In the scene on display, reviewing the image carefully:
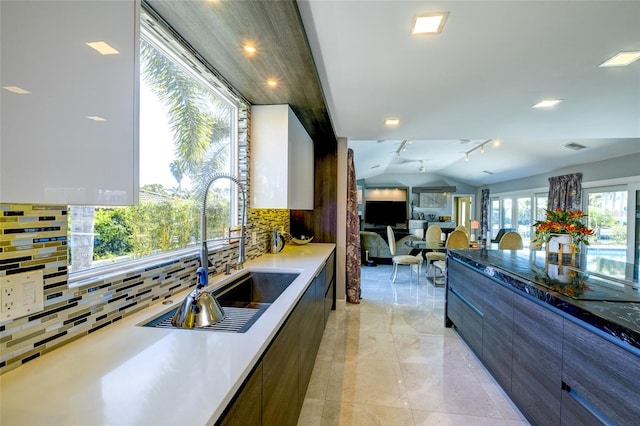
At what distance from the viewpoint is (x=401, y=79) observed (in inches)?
90.3

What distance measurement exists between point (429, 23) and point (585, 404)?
2.02 m

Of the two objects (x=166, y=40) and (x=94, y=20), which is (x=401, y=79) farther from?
(x=94, y=20)

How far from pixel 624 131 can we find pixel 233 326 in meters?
5.09

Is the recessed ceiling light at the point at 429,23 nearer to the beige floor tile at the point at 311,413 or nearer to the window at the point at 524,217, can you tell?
the beige floor tile at the point at 311,413

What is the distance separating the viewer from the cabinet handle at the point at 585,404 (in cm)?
121

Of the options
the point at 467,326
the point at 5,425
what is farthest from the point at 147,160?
the point at 467,326

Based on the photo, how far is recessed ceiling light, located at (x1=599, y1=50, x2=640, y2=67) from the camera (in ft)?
6.26

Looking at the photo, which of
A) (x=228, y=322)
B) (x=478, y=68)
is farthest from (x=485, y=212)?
(x=228, y=322)

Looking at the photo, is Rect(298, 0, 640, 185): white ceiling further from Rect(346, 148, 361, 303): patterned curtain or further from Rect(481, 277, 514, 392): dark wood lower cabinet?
Rect(481, 277, 514, 392): dark wood lower cabinet

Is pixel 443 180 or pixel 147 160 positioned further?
pixel 443 180

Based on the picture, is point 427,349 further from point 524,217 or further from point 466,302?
point 524,217

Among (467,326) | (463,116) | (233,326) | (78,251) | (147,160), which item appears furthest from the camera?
(463,116)

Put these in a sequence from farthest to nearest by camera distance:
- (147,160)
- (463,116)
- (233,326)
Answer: (463,116) < (147,160) < (233,326)

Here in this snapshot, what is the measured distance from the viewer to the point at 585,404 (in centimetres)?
132
